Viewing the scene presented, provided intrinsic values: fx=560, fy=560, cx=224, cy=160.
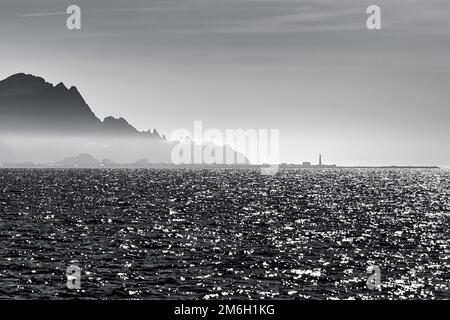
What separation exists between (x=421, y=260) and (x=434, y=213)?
5946 cm

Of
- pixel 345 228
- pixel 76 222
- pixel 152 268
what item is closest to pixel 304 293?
pixel 152 268

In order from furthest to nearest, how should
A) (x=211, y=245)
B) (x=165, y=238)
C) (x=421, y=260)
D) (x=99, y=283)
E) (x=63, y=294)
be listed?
(x=165, y=238) → (x=211, y=245) → (x=421, y=260) → (x=99, y=283) → (x=63, y=294)

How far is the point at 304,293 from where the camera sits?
41.2 metres

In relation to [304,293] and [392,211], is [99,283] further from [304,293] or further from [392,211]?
[392,211]

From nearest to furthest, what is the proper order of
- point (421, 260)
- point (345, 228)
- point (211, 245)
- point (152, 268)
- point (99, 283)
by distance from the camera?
point (99, 283), point (152, 268), point (421, 260), point (211, 245), point (345, 228)

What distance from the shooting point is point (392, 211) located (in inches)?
4515

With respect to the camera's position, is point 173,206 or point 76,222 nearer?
point 76,222

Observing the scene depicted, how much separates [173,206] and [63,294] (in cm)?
8028

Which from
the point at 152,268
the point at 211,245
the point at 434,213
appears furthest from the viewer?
the point at 434,213

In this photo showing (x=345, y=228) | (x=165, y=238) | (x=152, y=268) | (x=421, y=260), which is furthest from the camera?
(x=345, y=228)

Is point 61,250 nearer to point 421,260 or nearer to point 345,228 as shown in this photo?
point 421,260

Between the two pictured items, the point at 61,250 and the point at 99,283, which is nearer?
the point at 99,283
